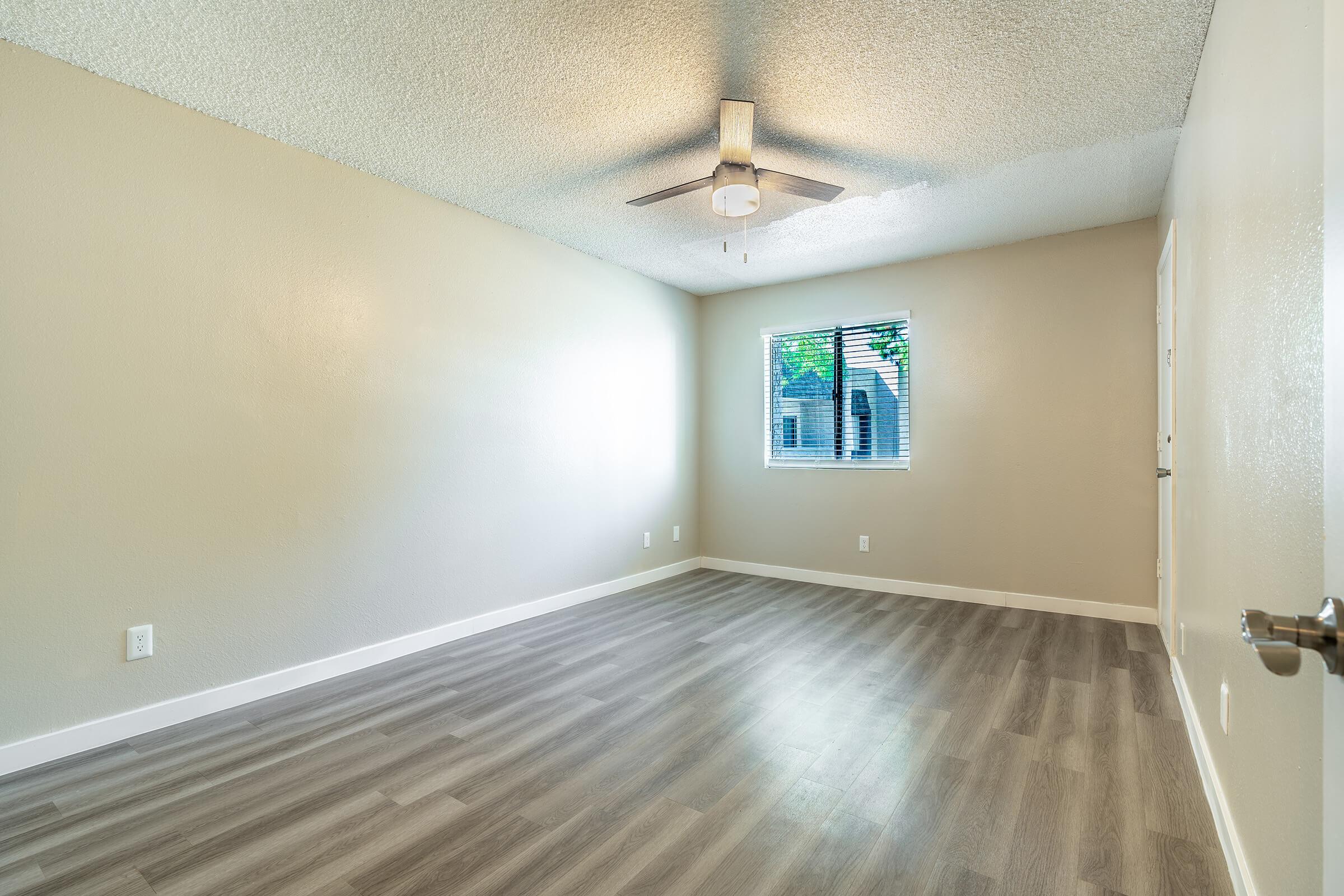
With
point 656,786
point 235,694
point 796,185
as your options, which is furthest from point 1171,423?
point 235,694

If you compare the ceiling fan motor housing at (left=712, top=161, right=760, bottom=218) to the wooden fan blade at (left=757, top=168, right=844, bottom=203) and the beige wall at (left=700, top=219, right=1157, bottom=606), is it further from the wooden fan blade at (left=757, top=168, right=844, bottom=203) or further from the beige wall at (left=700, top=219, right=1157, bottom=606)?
the beige wall at (left=700, top=219, right=1157, bottom=606)

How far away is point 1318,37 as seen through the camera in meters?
0.98

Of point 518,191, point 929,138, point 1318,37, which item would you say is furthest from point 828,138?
point 1318,37

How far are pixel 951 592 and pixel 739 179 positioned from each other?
10.9 feet

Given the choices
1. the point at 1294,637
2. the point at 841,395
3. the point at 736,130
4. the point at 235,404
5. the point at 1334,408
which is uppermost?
the point at 736,130

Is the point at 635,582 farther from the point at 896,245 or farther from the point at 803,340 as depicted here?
the point at 896,245

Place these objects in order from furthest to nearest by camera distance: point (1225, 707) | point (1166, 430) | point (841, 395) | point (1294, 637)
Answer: point (841, 395) → point (1166, 430) → point (1225, 707) → point (1294, 637)

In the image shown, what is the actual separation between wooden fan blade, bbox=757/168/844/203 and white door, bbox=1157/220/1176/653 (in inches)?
62.6

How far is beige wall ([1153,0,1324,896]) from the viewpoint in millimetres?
1034

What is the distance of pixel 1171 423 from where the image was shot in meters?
2.95

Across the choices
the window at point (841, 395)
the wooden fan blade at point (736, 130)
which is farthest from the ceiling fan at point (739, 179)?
the window at point (841, 395)

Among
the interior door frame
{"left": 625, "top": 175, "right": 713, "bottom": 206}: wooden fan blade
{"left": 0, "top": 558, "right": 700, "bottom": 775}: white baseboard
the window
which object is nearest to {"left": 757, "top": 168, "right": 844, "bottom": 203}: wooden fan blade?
{"left": 625, "top": 175, "right": 713, "bottom": 206}: wooden fan blade

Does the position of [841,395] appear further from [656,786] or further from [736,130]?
[656,786]

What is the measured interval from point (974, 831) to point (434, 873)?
147 cm
